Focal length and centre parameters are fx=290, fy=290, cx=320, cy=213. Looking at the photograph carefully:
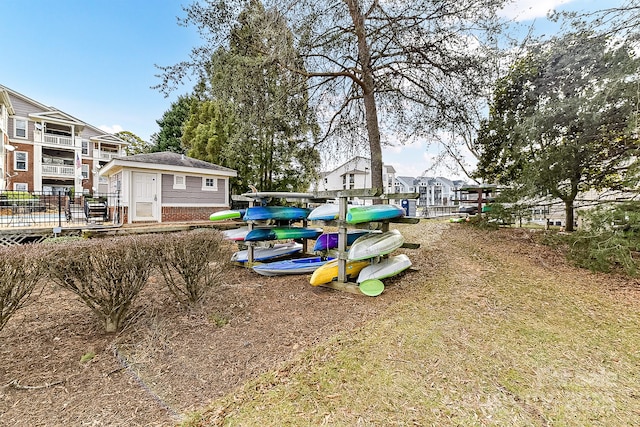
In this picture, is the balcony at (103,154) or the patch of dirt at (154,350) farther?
the balcony at (103,154)

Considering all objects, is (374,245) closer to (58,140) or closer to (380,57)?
(380,57)

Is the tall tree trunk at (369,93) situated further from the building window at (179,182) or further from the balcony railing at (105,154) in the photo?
the balcony railing at (105,154)

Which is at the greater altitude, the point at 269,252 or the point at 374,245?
the point at 374,245

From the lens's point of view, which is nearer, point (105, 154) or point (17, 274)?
point (17, 274)

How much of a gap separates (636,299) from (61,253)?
22.1ft

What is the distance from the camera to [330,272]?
4734 mm

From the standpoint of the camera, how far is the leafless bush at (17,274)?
251cm

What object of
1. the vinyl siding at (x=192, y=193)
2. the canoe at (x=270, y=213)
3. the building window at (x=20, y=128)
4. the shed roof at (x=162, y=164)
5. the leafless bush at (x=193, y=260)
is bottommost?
the leafless bush at (x=193, y=260)

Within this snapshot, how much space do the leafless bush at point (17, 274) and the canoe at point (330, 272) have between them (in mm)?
3203

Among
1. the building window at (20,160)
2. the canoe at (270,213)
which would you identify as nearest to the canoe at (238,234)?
the canoe at (270,213)

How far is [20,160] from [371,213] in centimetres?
2570

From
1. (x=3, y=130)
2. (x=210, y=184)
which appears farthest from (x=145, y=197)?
(x=3, y=130)

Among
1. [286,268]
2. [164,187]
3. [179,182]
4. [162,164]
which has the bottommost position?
[286,268]

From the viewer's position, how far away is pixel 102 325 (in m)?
3.36
